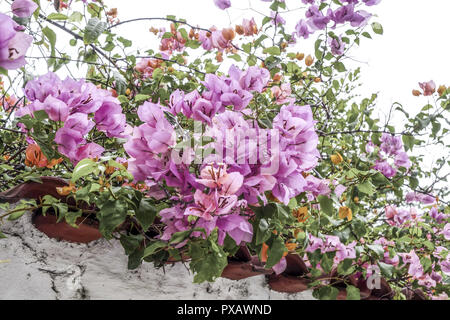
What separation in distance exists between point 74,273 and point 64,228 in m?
0.14

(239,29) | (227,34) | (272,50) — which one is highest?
(239,29)

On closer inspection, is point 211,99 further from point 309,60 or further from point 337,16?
point 309,60

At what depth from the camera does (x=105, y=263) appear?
0.96 metres

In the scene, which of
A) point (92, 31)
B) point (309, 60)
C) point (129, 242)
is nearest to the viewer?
point (129, 242)

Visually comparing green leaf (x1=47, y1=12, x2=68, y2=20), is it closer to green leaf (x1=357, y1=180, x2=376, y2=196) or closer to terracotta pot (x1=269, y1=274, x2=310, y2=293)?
green leaf (x1=357, y1=180, x2=376, y2=196)

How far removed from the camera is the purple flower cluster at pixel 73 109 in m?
0.70

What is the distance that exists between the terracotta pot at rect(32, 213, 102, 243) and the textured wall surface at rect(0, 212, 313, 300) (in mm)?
19

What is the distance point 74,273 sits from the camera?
0.92 meters

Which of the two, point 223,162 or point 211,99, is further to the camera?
point 211,99

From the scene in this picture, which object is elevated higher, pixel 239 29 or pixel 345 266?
pixel 239 29

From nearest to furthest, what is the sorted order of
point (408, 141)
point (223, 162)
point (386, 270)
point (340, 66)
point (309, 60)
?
point (223, 162) < point (386, 270) < point (408, 141) < point (340, 66) < point (309, 60)

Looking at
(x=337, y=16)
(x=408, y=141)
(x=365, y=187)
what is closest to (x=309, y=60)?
(x=337, y=16)

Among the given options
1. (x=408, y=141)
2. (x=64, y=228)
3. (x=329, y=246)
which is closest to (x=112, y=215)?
(x=64, y=228)
